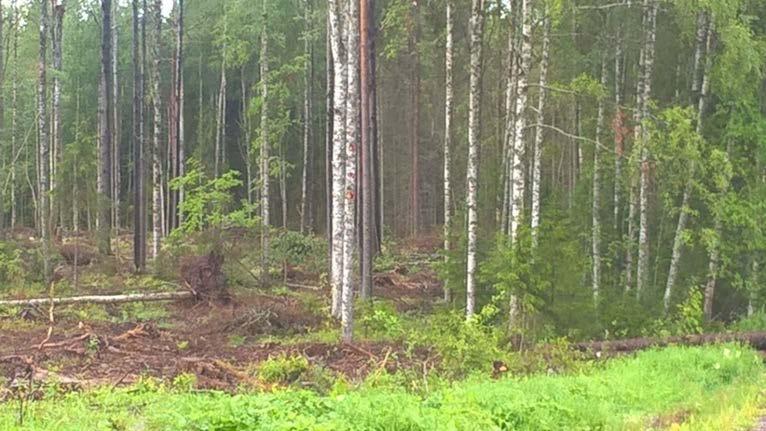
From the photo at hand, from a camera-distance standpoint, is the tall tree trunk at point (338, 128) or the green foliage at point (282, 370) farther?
the tall tree trunk at point (338, 128)

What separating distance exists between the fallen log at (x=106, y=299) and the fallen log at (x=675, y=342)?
9904 millimetres

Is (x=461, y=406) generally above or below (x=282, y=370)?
above

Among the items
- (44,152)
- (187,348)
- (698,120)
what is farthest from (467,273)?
(44,152)

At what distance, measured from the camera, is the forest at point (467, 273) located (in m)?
9.18

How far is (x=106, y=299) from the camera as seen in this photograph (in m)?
18.9

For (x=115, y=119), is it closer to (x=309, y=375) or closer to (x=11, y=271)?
(x=11, y=271)

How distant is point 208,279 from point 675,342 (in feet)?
35.5

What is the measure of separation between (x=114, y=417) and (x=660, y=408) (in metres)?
5.99

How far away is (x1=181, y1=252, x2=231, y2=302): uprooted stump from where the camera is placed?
64.5 feet

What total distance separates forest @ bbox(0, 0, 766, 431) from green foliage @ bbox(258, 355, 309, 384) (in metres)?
0.04

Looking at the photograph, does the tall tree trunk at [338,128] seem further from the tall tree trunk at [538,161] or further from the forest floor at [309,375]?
the tall tree trunk at [538,161]

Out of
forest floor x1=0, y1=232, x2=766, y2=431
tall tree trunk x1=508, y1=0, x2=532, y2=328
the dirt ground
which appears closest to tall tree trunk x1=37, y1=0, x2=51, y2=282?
forest floor x1=0, y1=232, x2=766, y2=431

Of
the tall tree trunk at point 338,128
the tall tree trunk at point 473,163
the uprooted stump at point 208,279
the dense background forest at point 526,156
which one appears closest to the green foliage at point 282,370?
the dense background forest at point 526,156

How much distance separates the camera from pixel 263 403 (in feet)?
24.0
